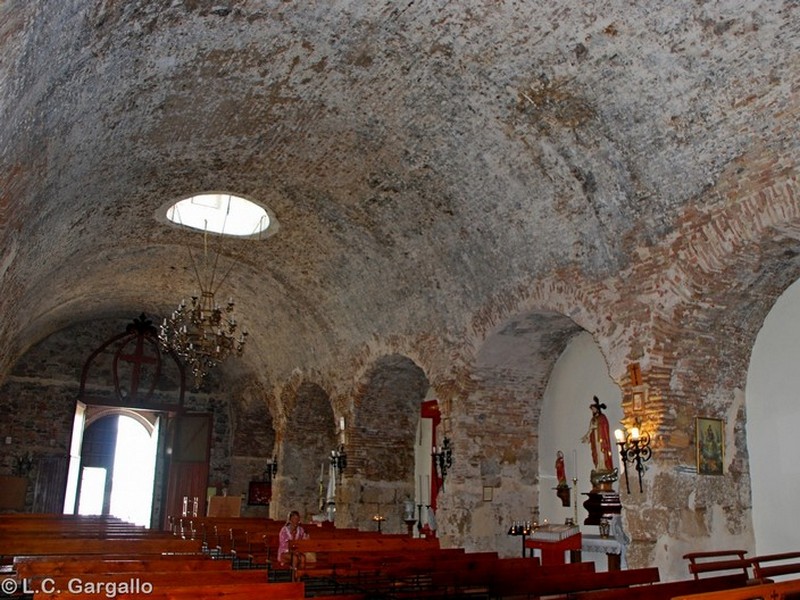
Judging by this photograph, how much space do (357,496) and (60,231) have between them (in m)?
7.59

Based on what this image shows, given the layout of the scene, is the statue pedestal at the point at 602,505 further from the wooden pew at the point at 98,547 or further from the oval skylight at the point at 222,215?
the oval skylight at the point at 222,215

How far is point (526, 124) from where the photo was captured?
8414mm

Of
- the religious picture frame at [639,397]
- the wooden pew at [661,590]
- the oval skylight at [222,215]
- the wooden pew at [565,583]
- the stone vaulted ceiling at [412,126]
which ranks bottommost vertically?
the wooden pew at [565,583]

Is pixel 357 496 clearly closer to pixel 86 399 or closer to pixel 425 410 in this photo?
pixel 425 410

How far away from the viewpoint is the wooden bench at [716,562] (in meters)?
6.98

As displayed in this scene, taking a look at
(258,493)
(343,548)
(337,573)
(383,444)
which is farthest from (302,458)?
(337,573)

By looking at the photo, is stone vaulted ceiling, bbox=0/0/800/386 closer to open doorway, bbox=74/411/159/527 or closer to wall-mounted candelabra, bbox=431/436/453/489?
wall-mounted candelabra, bbox=431/436/453/489

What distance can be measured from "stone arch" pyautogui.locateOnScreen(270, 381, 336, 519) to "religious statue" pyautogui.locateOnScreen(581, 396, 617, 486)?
8553 millimetres

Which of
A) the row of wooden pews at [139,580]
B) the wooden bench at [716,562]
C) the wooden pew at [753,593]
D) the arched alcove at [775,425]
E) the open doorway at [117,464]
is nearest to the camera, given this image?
the wooden pew at [753,593]

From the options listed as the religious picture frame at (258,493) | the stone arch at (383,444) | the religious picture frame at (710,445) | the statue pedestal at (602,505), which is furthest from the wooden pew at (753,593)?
the religious picture frame at (258,493)

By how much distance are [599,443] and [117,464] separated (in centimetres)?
2471

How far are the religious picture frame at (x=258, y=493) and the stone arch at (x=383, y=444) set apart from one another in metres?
6.98

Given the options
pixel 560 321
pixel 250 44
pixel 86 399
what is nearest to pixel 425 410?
pixel 560 321

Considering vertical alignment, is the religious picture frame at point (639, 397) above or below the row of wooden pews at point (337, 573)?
above
